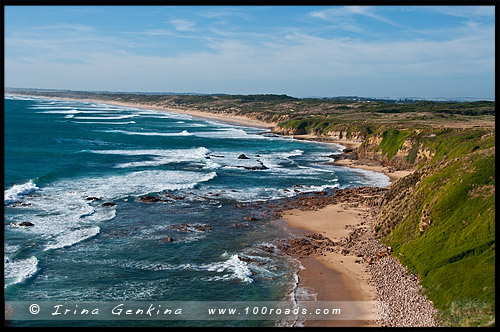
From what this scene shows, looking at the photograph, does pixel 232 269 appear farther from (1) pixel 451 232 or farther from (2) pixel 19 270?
(1) pixel 451 232

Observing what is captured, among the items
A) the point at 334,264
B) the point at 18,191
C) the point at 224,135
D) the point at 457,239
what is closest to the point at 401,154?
the point at 334,264

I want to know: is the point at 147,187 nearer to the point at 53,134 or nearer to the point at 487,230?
the point at 487,230

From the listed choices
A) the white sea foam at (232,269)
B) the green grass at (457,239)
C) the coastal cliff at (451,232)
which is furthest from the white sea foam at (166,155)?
the green grass at (457,239)

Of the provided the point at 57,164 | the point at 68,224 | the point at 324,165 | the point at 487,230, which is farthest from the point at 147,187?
the point at 487,230

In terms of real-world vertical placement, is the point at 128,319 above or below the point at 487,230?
below
